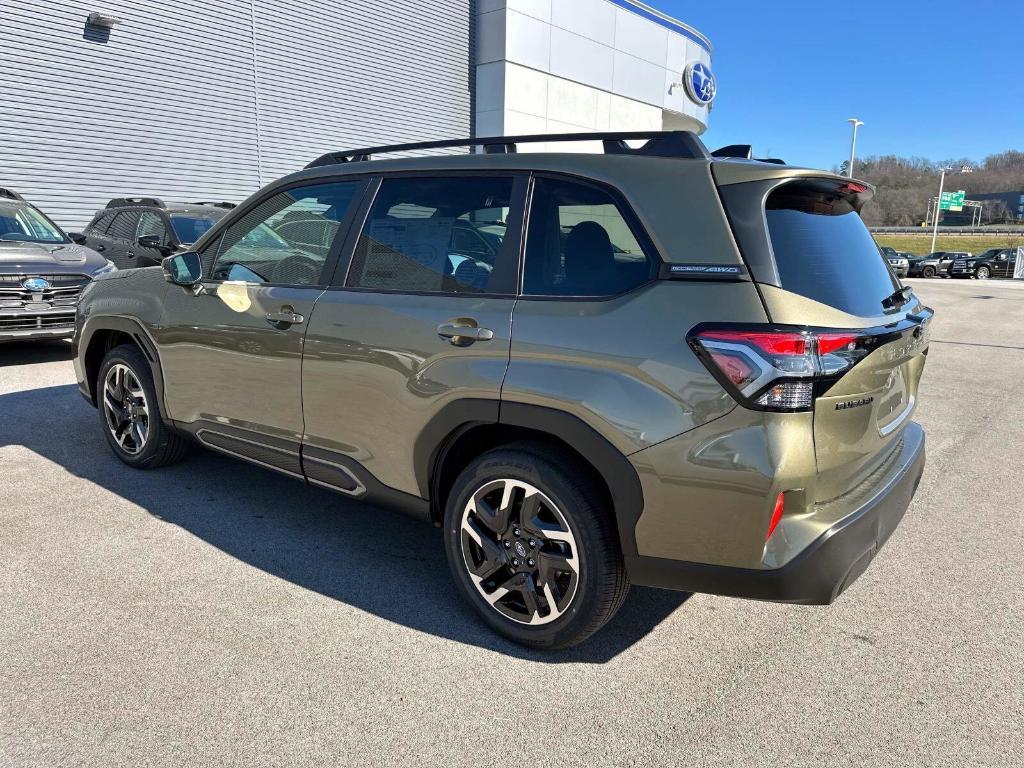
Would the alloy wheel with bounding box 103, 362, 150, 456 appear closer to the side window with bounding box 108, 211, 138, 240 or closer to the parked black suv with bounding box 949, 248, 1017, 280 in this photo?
the side window with bounding box 108, 211, 138, 240

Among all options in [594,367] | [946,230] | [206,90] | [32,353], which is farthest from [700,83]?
[946,230]

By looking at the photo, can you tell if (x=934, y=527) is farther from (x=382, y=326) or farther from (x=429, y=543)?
(x=382, y=326)

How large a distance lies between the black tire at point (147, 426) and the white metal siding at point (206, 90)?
36.2ft

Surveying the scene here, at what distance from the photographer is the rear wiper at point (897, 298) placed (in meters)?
2.72

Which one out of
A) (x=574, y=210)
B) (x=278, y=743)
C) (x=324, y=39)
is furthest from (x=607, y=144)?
(x=324, y=39)

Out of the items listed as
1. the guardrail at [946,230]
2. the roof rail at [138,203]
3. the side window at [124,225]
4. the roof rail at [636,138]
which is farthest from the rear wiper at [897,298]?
the guardrail at [946,230]

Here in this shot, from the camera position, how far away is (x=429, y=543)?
12.2 ft

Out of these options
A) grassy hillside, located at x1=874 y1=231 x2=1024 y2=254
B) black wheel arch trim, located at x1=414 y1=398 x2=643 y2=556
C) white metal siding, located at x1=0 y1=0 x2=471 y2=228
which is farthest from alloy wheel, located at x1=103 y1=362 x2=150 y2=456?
grassy hillside, located at x1=874 y1=231 x2=1024 y2=254

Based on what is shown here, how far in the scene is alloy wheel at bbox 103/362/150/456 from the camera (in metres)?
4.45

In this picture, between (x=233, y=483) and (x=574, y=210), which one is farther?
(x=233, y=483)

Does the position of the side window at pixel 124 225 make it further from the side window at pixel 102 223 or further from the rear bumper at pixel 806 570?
the rear bumper at pixel 806 570

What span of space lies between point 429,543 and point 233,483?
1.44 metres

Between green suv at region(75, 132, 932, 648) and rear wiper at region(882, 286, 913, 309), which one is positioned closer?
green suv at region(75, 132, 932, 648)

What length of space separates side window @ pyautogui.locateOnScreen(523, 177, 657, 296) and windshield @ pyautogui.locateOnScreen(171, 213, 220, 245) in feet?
25.6
